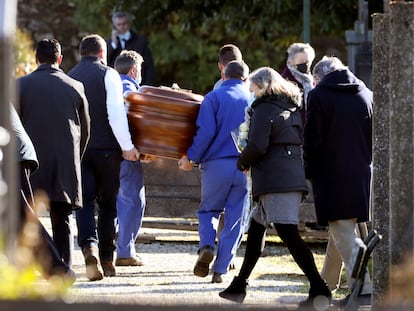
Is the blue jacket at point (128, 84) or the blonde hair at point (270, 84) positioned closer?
the blonde hair at point (270, 84)

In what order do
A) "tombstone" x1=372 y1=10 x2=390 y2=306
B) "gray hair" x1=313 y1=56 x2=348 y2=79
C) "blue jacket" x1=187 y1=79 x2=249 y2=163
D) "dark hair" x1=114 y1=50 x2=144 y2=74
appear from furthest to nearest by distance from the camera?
"dark hair" x1=114 y1=50 x2=144 y2=74 < "blue jacket" x1=187 y1=79 x2=249 y2=163 < "gray hair" x1=313 y1=56 x2=348 y2=79 < "tombstone" x1=372 y1=10 x2=390 y2=306

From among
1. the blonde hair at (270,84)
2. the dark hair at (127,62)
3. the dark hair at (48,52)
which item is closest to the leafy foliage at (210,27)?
the dark hair at (127,62)

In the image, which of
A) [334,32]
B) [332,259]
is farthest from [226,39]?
[332,259]

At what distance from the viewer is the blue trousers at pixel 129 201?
37.4 ft

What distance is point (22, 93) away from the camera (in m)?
9.73

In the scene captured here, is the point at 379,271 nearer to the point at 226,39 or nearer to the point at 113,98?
the point at 113,98

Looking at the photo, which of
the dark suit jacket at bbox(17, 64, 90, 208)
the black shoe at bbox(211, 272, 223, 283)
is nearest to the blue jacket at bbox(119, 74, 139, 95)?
the dark suit jacket at bbox(17, 64, 90, 208)

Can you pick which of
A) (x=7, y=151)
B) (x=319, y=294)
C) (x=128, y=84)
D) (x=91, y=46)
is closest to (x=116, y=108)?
(x=91, y=46)

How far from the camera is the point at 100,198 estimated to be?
10.7 metres

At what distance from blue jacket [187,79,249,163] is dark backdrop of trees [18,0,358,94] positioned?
339 inches

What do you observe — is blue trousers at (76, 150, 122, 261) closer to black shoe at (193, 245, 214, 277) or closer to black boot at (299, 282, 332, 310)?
black shoe at (193, 245, 214, 277)

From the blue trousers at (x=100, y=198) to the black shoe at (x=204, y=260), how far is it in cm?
75

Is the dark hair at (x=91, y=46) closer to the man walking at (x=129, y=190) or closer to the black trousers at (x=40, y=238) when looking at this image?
the man walking at (x=129, y=190)

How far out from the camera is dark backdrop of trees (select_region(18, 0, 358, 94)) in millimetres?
20375
